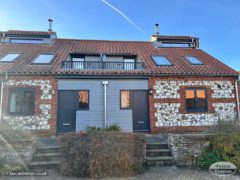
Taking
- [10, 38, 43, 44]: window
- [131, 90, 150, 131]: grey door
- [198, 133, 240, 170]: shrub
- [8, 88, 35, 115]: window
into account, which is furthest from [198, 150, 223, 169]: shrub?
[10, 38, 43, 44]: window

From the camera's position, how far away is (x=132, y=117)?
12953mm

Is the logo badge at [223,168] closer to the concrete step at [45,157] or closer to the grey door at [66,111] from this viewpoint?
the concrete step at [45,157]

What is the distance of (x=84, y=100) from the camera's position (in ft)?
42.0

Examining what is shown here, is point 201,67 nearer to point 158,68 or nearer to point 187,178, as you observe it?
point 158,68

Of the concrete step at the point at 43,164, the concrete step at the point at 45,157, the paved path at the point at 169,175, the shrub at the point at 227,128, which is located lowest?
the paved path at the point at 169,175

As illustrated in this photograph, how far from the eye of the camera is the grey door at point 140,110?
1298cm

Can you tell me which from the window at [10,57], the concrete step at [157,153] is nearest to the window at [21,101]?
the window at [10,57]

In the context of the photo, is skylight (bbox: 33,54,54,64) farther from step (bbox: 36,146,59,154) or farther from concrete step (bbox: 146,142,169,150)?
concrete step (bbox: 146,142,169,150)

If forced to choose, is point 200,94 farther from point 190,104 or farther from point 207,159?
point 207,159

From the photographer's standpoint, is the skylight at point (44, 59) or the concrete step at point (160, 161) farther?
the skylight at point (44, 59)

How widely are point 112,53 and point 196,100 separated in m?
6.64

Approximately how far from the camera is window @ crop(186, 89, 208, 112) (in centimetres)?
1328

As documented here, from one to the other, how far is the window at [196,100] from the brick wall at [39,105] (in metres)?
8.13

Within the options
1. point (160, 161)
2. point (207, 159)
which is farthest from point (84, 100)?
point (207, 159)
